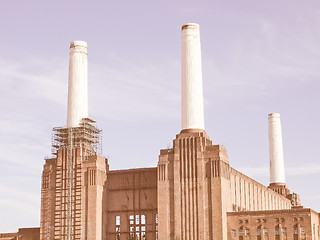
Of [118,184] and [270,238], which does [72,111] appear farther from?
[270,238]

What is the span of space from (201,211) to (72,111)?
1127 inches

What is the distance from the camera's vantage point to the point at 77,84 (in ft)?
349

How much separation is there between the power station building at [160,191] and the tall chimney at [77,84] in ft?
0.54

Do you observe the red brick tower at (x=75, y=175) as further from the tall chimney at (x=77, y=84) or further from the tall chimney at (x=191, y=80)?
the tall chimney at (x=191, y=80)

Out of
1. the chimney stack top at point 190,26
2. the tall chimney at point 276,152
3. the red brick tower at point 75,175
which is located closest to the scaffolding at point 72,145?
the red brick tower at point 75,175

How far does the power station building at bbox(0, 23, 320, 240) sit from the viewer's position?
9200cm

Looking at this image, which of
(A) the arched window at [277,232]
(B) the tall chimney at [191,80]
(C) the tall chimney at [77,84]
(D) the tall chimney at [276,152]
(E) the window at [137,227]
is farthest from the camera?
(D) the tall chimney at [276,152]

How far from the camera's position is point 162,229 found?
3691 inches

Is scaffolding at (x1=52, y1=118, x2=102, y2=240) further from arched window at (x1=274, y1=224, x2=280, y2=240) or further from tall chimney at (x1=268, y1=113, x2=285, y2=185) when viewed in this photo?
tall chimney at (x1=268, y1=113, x2=285, y2=185)

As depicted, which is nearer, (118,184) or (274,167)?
(118,184)

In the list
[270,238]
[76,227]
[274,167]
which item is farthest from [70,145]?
[274,167]

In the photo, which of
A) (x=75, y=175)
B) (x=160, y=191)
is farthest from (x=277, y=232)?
(x=75, y=175)

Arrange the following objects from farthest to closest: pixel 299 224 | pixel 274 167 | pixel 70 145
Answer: pixel 274 167 < pixel 70 145 < pixel 299 224

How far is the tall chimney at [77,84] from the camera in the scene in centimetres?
10569
